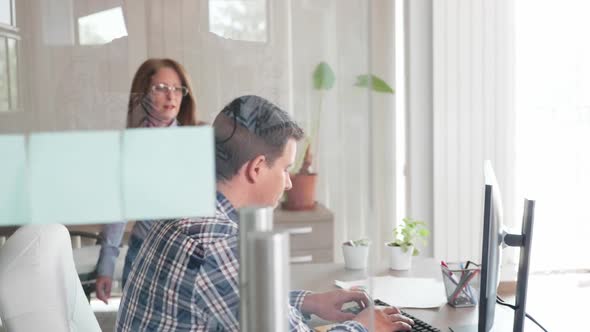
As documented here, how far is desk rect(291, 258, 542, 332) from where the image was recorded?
2.06 feet

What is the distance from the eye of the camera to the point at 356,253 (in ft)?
2.09

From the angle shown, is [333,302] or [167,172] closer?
[167,172]

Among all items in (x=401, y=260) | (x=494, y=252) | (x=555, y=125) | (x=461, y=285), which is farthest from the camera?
(x=555, y=125)

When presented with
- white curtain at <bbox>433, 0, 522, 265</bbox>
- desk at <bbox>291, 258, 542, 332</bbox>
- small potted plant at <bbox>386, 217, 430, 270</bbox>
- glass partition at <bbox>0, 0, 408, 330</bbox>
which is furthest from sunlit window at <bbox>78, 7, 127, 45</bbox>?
white curtain at <bbox>433, 0, 522, 265</bbox>

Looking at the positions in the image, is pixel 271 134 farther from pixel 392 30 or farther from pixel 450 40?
pixel 450 40

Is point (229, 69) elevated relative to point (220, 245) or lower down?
elevated

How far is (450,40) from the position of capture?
3451 mm

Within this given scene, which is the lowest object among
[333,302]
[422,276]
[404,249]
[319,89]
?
[422,276]

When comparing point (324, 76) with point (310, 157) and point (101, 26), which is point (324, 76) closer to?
point (310, 157)

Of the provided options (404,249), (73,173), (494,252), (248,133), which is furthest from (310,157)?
(404,249)

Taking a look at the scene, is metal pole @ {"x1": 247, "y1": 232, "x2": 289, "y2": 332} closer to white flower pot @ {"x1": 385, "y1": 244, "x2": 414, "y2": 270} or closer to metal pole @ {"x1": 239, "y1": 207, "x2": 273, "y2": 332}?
metal pole @ {"x1": 239, "y1": 207, "x2": 273, "y2": 332}

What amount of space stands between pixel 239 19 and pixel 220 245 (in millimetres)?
192

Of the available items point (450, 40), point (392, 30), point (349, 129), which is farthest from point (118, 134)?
point (450, 40)

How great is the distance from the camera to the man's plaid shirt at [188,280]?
23.7 inches
